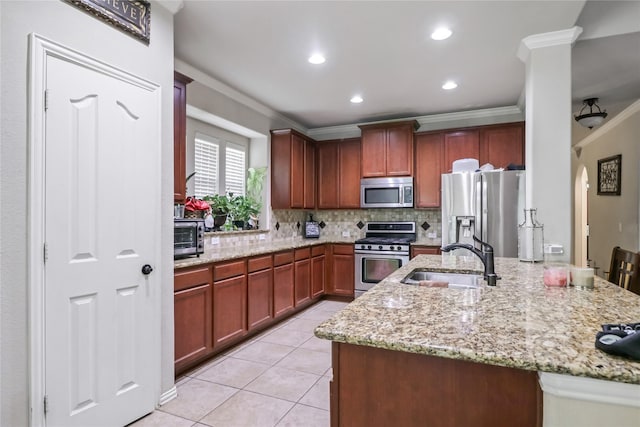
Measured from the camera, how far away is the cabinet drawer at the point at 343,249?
494 cm

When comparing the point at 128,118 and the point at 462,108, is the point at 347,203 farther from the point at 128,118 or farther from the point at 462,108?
the point at 128,118

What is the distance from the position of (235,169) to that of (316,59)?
2006 mm

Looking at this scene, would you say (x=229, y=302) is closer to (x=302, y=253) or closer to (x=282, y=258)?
(x=282, y=258)

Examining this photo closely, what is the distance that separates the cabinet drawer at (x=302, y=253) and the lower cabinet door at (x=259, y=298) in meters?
0.61

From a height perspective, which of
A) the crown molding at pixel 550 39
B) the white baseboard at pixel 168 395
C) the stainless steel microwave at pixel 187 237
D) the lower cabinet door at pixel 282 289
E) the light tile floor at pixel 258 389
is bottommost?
the light tile floor at pixel 258 389

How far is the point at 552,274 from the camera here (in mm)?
1736

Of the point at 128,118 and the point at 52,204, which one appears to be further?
the point at 128,118

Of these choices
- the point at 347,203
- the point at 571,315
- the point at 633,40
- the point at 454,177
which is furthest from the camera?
the point at 347,203

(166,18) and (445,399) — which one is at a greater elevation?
(166,18)

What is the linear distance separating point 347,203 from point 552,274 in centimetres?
366

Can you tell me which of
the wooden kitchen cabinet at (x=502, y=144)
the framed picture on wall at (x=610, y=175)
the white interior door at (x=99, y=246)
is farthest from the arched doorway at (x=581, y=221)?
the white interior door at (x=99, y=246)

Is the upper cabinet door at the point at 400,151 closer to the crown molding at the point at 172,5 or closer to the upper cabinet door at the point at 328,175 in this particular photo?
the upper cabinet door at the point at 328,175

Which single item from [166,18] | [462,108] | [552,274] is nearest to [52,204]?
[166,18]

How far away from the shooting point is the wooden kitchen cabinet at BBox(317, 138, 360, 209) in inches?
207
